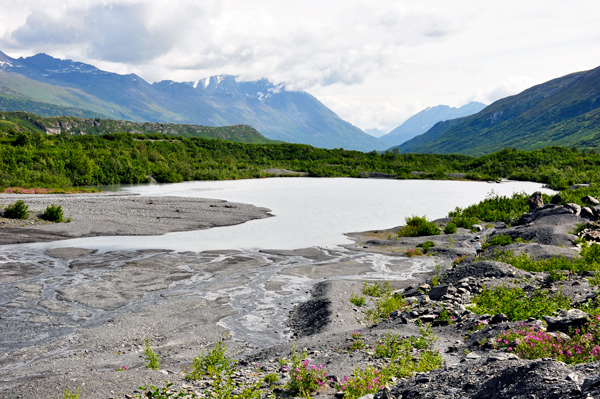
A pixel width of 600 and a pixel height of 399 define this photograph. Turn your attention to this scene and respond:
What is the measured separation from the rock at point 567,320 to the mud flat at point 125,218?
2872cm

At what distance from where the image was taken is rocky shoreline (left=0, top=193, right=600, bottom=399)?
7.63 m

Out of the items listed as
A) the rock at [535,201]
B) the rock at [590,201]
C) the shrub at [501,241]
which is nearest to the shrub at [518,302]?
the shrub at [501,241]

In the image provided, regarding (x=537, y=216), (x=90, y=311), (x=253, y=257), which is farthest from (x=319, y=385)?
(x=537, y=216)

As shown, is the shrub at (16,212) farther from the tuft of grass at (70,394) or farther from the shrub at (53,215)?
the tuft of grass at (70,394)

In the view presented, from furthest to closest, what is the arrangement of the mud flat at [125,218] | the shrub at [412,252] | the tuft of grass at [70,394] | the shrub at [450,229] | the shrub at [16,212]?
the shrub at [16,212], the shrub at [450,229], the mud flat at [125,218], the shrub at [412,252], the tuft of grass at [70,394]

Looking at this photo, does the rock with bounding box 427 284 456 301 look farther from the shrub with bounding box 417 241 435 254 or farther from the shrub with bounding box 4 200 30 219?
the shrub with bounding box 4 200 30 219

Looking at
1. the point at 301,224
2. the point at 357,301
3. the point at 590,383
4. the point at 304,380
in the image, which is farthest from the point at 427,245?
the point at 590,383

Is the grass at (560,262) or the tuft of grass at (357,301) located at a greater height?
the grass at (560,262)

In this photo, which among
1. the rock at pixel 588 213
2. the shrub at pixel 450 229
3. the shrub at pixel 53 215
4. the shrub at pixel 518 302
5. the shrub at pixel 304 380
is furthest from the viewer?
the shrub at pixel 53 215

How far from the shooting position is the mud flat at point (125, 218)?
2972 cm

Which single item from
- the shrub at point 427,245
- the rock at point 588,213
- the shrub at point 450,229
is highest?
the rock at point 588,213

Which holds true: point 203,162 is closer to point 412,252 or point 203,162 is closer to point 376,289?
point 412,252

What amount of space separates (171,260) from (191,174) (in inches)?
3265

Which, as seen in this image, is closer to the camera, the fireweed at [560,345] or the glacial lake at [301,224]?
the fireweed at [560,345]
